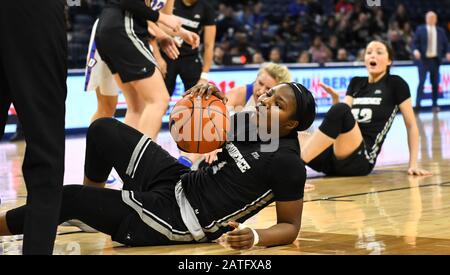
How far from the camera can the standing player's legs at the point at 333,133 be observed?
22.1 ft

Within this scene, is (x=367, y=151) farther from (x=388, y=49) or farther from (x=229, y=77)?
(x=229, y=77)

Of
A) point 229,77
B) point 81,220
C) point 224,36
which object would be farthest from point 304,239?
point 224,36

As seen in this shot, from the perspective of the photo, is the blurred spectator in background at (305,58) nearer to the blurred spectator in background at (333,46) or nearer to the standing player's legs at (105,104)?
the blurred spectator in background at (333,46)

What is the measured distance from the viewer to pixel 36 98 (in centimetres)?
305

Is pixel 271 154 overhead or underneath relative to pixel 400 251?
overhead

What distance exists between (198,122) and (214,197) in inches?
22.1

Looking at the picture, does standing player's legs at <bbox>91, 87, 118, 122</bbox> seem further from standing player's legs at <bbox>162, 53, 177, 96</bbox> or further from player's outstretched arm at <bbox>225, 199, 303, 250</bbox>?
player's outstretched arm at <bbox>225, 199, 303, 250</bbox>

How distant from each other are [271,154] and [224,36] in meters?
14.5

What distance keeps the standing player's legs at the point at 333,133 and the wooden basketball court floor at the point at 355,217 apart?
0.25 meters

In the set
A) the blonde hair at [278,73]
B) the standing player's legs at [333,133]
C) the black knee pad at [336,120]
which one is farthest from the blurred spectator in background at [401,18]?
the blonde hair at [278,73]

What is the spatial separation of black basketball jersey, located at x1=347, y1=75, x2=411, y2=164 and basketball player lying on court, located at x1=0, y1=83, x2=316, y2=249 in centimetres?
333

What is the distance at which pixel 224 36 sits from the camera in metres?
18.3

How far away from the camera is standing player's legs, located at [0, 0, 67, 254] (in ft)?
9.96

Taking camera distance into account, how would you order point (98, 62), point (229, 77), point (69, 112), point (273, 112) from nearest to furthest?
point (273, 112) → point (98, 62) → point (69, 112) → point (229, 77)
